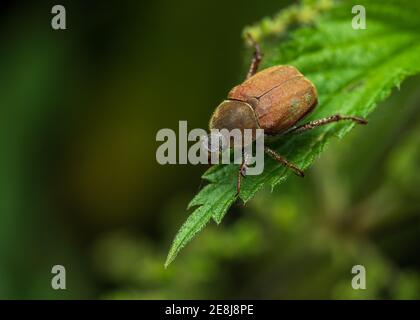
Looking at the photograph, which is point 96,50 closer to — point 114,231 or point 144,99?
point 144,99

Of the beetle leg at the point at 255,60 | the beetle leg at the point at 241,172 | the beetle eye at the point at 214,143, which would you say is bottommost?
the beetle leg at the point at 241,172

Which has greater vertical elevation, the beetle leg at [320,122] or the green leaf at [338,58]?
the green leaf at [338,58]

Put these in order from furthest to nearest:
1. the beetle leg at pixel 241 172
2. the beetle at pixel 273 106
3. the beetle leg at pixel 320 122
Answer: the beetle at pixel 273 106 < the beetle leg at pixel 320 122 < the beetle leg at pixel 241 172

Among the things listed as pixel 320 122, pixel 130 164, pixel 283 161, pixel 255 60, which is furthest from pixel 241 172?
pixel 130 164

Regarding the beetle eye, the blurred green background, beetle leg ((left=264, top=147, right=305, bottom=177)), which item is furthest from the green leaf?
the blurred green background

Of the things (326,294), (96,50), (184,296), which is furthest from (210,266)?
(96,50)

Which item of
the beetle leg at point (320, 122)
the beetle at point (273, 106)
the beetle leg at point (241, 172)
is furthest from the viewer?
the beetle at point (273, 106)

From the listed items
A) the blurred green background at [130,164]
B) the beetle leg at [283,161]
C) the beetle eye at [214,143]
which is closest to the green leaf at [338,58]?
the beetle leg at [283,161]

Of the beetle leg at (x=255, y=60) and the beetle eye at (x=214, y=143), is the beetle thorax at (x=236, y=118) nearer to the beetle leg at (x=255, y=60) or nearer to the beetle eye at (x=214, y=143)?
the beetle eye at (x=214, y=143)

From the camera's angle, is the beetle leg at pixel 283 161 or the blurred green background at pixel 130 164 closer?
the beetle leg at pixel 283 161
